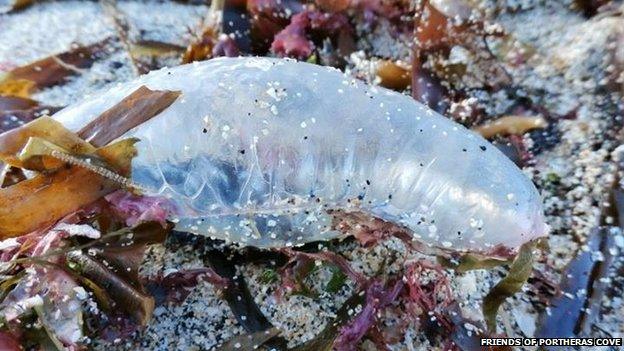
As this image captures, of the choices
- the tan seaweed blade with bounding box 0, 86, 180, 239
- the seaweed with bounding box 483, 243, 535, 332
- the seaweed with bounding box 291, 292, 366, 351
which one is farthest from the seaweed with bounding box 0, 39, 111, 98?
the seaweed with bounding box 483, 243, 535, 332

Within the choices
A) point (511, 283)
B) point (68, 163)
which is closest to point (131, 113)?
point (68, 163)

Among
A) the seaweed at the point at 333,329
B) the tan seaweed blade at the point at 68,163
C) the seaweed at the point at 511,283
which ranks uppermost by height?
the tan seaweed blade at the point at 68,163

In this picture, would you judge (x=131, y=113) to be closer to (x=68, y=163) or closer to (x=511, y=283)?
(x=68, y=163)

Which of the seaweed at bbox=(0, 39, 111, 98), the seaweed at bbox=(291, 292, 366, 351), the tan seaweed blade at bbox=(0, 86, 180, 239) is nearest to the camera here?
the tan seaweed blade at bbox=(0, 86, 180, 239)

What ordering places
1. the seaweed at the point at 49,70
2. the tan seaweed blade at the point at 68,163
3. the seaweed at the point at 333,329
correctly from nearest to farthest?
the tan seaweed blade at the point at 68,163 → the seaweed at the point at 333,329 → the seaweed at the point at 49,70

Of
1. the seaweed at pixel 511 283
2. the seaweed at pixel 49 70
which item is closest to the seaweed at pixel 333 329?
the seaweed at pixel 511 283

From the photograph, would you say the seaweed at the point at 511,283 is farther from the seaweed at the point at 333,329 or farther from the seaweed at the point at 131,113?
the seaweed at the point at 131,113

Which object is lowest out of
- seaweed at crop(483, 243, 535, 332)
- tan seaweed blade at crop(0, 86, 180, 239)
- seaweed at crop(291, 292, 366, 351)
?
seaweed at crop(291, 292, 366, 351)

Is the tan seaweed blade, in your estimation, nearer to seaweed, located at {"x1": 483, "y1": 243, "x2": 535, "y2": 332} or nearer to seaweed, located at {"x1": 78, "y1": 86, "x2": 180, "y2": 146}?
seaweed, located at {"x1": 78, "y1": 86, "x2": 180, "y2": 146}

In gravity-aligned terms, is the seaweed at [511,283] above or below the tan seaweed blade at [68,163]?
below

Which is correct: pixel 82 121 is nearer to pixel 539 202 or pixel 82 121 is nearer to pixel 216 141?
pixel 216 141
